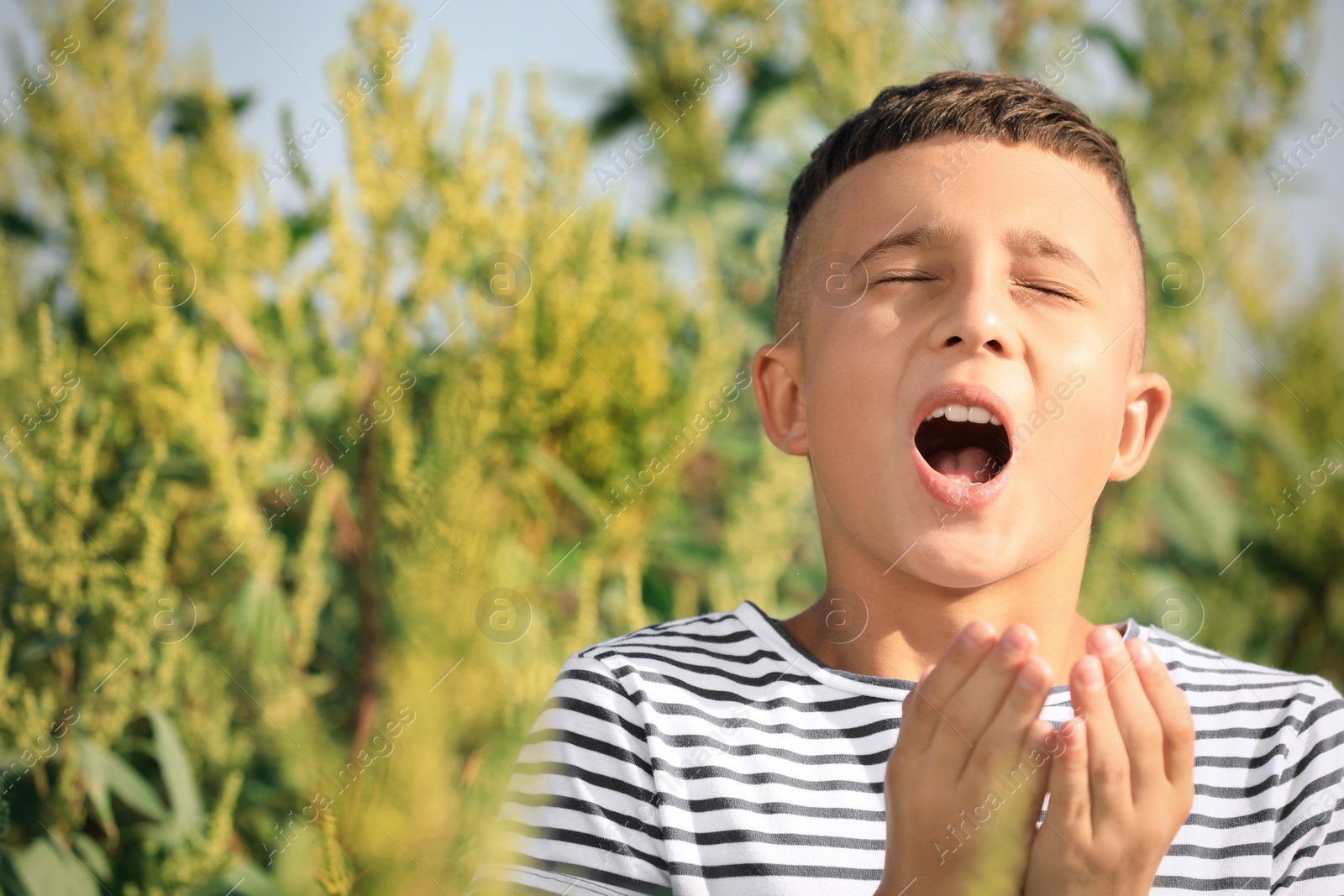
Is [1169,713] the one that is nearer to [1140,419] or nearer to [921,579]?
[921,579]

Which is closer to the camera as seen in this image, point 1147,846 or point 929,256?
point 1147,846

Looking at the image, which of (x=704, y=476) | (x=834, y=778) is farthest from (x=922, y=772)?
(x=704, y=476)

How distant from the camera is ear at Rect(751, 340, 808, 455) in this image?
41.6 inches

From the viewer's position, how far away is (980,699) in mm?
599

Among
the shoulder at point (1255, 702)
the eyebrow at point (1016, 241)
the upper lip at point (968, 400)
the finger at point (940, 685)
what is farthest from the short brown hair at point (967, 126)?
the finger at point (940, 685)

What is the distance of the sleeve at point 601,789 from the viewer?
0.83 m

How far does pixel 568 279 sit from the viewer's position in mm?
1278

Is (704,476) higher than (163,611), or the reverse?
(704,476)

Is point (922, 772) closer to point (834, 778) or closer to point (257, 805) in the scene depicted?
point (834, 778)

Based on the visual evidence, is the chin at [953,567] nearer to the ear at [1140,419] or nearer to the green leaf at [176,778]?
the ear at [1140,419]

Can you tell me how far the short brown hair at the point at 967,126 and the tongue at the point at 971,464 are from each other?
0.72 feet

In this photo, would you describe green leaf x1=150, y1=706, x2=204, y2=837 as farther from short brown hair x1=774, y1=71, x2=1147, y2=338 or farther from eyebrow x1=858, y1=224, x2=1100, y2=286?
eyebrow x1=858, y1=224, x2=1100, y2=286

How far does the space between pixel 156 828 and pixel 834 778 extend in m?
0.75

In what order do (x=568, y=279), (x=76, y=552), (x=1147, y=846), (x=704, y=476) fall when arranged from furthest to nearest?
(x=704, y=476), (x=568, y=279), (x=76, y=552), (x=1147, y=846)
